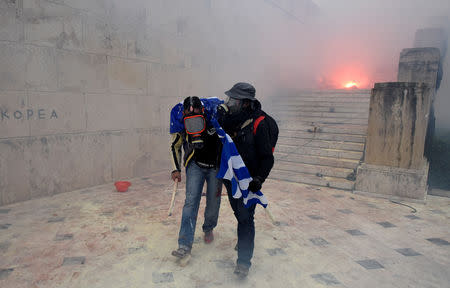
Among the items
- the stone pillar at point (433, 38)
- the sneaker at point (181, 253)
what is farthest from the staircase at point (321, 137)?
the sneaker at point (181, 253)

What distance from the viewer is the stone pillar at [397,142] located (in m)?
5.36

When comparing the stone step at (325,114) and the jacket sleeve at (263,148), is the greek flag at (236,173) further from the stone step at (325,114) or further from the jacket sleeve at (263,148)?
the stone step at (325,114)

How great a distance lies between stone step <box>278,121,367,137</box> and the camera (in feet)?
24.8

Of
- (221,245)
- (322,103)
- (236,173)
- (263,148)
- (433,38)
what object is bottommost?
(221,245)

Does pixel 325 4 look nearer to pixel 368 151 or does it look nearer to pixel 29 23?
pixel 368 151

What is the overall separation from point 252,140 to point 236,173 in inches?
13.0

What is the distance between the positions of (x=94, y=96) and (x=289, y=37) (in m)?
9.30

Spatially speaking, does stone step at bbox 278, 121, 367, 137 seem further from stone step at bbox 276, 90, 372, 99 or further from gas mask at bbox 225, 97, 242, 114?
gas mask at bbox 225, 97, 242, 114

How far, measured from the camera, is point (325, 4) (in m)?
15.4

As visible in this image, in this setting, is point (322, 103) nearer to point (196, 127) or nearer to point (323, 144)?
Answer: point (323, 144)

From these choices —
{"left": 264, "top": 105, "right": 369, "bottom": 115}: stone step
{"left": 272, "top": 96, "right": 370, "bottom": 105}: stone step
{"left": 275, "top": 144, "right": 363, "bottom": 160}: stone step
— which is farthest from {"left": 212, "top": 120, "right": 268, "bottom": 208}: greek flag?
{"left": 272, "top": 96, "right": 370, "bottom": 105}: stone step

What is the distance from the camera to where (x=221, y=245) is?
355cm

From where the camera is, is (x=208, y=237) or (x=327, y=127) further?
(x=327, y=127)

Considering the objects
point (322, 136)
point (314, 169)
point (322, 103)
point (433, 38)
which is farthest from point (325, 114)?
point (433, 38)
